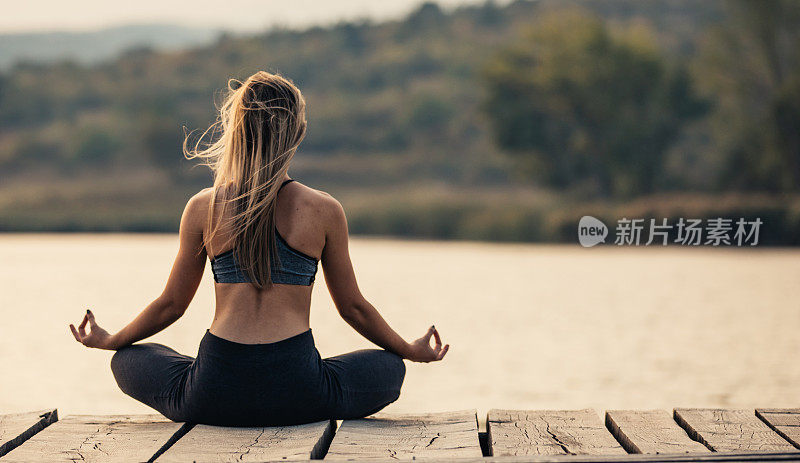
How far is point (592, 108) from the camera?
104 feet

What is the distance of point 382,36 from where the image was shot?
7044cm

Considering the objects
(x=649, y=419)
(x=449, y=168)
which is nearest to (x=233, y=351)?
(x=649, y=419)

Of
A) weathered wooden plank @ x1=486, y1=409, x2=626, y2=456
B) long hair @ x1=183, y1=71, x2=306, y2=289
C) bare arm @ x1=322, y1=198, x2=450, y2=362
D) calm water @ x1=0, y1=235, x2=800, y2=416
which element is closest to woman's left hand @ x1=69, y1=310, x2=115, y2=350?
long hair @ x1=183, y1=71, x2=306, y2=289

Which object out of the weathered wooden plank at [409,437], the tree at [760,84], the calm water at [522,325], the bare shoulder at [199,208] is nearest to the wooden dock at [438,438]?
the weathered wooden plank at [409,437]

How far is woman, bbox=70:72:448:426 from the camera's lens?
278 cm

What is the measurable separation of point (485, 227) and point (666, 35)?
36.6m

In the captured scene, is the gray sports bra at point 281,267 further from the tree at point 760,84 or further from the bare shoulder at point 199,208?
the tree at point 760,84

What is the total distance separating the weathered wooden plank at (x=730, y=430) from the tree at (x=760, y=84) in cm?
2722

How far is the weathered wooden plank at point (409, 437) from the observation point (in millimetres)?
2564

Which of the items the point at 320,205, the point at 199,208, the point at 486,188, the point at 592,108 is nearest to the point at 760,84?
the point at 592,108

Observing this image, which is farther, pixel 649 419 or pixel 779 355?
pixel 779 355

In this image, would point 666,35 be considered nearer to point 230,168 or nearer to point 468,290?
point 468,290

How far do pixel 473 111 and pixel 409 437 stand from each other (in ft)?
151

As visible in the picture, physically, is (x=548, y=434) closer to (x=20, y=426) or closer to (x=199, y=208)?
(x=199, y=208)
